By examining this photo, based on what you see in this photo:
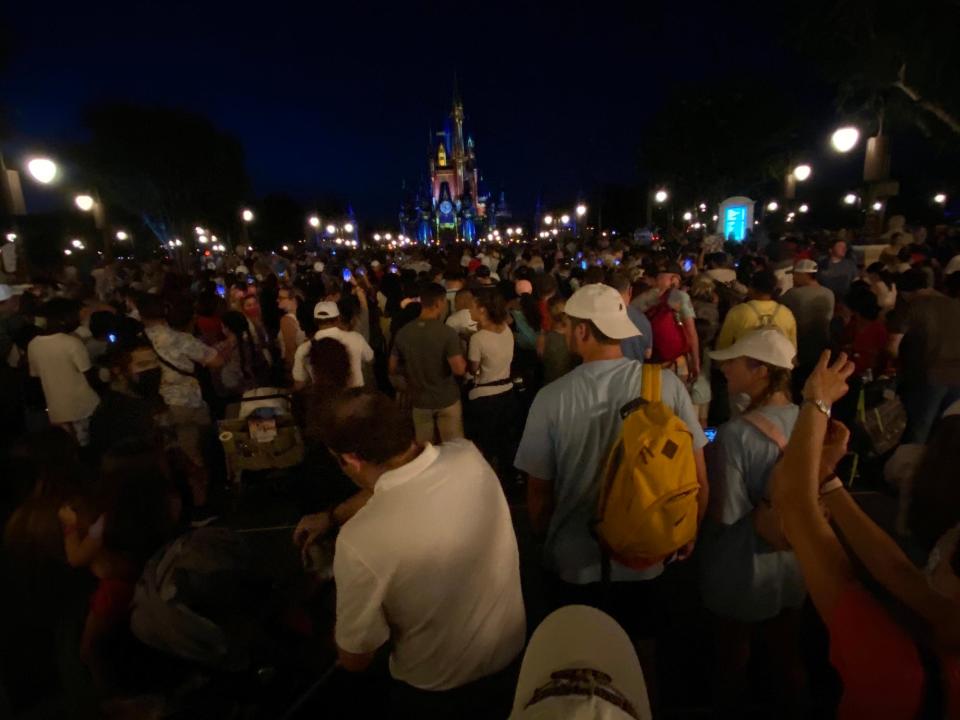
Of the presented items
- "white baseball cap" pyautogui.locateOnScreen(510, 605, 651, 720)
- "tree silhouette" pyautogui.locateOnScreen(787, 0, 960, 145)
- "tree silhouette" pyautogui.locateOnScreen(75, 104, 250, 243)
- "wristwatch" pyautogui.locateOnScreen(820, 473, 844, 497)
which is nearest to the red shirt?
"wristwatch" pyautogui.locateOnScreen(820, 473, 844, 497)

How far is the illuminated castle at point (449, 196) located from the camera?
114 metres

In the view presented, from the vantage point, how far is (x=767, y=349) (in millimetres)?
2578

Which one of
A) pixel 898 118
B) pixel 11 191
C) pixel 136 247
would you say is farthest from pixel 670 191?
pixel 136 247

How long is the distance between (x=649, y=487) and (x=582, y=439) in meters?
0.45

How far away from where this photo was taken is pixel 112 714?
86.0 inches

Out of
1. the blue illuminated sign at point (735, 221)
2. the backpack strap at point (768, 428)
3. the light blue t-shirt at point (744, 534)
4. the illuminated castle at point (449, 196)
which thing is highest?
the illuminated castle at point (449, 196)

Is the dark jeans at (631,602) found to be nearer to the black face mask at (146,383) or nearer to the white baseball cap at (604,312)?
the white baseball cap at (604,312)

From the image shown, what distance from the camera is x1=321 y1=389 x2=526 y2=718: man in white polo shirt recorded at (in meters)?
1.68

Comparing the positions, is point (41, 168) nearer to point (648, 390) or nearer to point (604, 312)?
point (604, 312)

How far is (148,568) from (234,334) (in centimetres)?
544

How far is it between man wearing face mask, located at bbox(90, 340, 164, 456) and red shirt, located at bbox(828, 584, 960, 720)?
3833 millimetres

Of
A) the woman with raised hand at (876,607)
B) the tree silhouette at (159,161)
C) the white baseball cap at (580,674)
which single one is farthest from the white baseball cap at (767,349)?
the tree silhouette at (159,161)

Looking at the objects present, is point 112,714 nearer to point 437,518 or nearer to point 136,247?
point 437,518

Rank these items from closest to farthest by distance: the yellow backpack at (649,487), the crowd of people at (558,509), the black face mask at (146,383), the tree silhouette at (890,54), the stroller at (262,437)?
the crowd of people at (558,509)
the yellow backpack at (649,487)
the black face mask at (146,383)
the stroller at (262,437)
the tree silhouette at (890,54)
